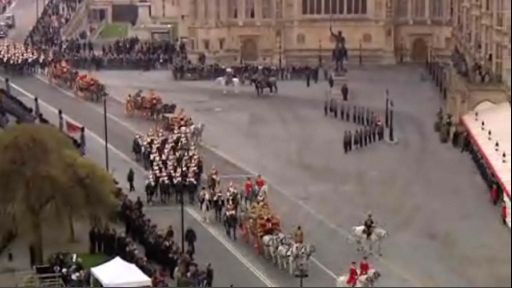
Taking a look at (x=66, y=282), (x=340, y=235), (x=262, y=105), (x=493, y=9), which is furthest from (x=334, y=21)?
(x=66, y=282)

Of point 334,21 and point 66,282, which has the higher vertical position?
point 334,21

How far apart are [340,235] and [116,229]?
280 inches

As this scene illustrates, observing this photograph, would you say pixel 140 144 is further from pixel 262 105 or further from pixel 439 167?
pixel 262 105

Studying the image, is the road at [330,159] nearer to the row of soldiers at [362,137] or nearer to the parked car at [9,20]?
the row of soldiers at [362,137]

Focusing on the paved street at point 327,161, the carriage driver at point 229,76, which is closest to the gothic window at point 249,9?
the carriage driver at point 229,76

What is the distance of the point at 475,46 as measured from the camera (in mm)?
68875

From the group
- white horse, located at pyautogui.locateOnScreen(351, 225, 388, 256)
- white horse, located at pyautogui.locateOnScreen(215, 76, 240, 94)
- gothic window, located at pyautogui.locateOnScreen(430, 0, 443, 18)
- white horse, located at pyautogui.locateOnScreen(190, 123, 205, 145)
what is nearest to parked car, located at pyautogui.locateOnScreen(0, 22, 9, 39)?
white horse, located at pyautogui.locateOnScreen(215, 76, 240, 94)

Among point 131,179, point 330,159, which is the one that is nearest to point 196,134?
point 330,159

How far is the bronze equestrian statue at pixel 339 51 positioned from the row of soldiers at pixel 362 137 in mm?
25937

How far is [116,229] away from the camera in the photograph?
38.9 metres

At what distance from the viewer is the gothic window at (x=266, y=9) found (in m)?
88.9

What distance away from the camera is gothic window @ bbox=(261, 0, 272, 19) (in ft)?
292

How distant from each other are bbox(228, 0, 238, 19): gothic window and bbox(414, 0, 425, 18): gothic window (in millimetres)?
12880

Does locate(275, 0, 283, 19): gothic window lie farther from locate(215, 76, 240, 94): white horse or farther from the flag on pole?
the flag on pole
